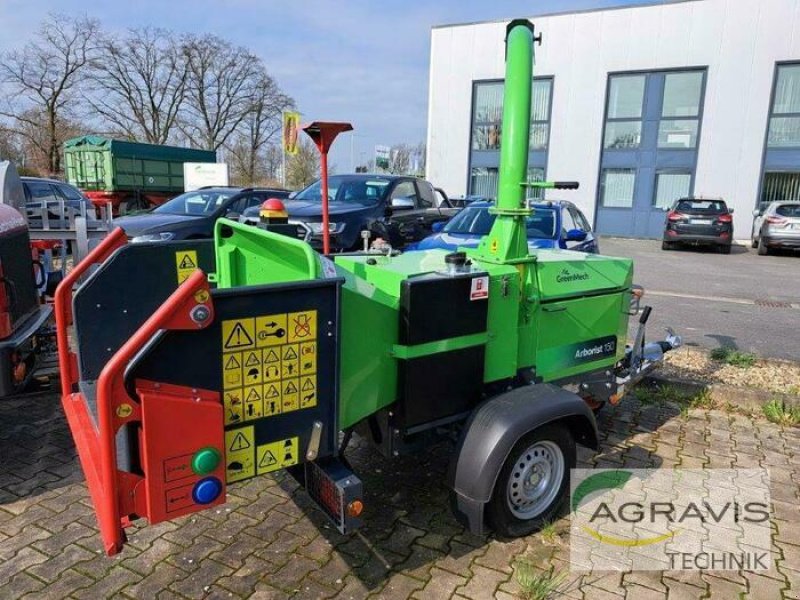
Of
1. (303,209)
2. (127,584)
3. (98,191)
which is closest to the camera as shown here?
(127,584)

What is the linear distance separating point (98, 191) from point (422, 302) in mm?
27142

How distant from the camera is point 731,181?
20.2 m

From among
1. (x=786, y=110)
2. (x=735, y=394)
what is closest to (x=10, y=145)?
(x=786, y=110)

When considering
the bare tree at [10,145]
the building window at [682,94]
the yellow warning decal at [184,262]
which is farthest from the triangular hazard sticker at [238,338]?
the bare tree at [10,145]

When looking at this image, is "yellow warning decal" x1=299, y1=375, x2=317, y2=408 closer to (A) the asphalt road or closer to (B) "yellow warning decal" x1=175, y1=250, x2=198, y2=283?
(B) "yellow warning decal" x1=175, y1=250, x2=198, y2=283

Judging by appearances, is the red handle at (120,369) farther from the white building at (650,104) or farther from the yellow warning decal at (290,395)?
the white building at (650,104)

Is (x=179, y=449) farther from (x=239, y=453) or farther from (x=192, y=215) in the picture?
(x=192, y=215)

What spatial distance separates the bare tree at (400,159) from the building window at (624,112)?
26.4m

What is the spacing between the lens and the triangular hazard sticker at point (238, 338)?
6.76 feet

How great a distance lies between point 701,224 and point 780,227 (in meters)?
1.96

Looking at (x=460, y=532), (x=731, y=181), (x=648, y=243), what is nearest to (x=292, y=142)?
(x=460, y=532)

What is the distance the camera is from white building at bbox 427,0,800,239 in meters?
19.5

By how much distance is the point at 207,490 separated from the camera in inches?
82.5

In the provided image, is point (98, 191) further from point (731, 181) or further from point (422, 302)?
point (422, 302)
